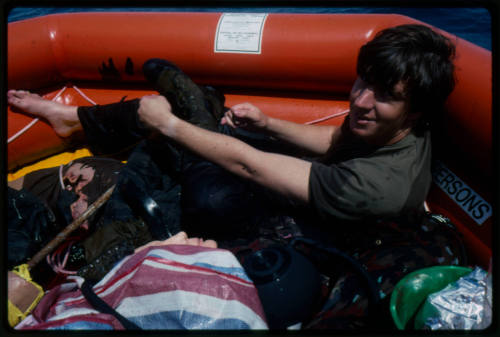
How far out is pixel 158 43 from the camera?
2.01 m

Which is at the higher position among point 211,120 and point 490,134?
point 490,134

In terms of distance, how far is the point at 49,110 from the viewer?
1932mm

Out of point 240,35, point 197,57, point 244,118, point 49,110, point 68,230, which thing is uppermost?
point 240,35

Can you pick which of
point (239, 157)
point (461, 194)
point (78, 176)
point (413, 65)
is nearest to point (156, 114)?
point (239, 157)

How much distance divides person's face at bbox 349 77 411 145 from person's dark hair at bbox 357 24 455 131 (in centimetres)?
2

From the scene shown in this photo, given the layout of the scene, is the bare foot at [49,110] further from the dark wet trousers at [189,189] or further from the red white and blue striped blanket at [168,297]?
the red white and blue striped blanket at [168,297]

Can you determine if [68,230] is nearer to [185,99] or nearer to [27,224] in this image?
[27,224]

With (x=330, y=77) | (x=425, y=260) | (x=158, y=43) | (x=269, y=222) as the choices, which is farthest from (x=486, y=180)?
(x=158, y=43)

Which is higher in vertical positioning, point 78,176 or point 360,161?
point 360,161

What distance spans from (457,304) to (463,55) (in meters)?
0.91

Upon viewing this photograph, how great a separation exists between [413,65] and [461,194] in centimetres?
60

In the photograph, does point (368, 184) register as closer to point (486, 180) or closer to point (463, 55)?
point (486, 180)

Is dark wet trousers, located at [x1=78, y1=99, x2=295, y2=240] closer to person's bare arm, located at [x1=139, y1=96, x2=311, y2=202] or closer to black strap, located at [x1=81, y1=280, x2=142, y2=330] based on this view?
person's bare arm, located at [x1=139, y1=96, x2=311, y2=202]

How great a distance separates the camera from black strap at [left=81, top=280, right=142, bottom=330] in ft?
2.86
